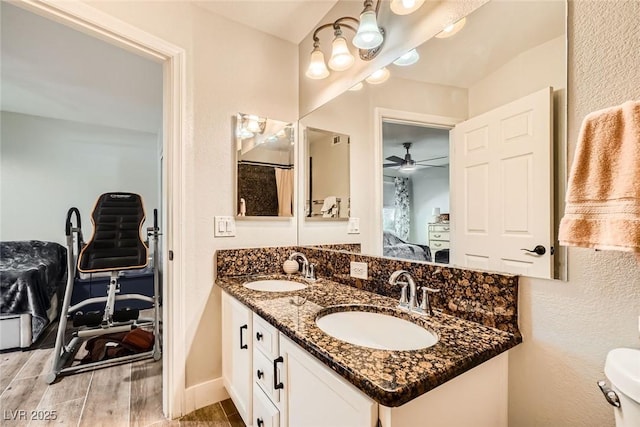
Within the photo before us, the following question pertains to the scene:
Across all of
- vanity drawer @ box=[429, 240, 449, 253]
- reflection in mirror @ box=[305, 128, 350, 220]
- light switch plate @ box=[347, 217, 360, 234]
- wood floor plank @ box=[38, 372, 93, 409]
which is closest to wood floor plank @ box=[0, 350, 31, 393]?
wood floor plank @ box=[38, 372, 93, 409]

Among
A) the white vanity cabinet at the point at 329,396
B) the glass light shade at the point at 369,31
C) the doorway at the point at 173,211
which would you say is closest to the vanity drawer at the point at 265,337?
the white vanity cabinet at the point at 329,396

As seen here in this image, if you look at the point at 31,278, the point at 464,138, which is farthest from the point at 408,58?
the point at 31,278

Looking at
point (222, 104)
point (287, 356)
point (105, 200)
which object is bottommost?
point (287, 356)

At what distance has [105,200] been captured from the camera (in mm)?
2258

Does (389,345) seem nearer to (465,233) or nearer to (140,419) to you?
(465,233)

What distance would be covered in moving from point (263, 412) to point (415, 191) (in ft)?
3.63

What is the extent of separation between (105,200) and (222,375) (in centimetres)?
163

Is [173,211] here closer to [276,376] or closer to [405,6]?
[276,376]

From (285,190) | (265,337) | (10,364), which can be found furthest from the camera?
(10,364)

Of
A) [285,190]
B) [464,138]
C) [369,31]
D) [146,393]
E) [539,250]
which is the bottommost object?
[146,393]

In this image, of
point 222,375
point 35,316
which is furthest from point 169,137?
point 35,316

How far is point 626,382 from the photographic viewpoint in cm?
55

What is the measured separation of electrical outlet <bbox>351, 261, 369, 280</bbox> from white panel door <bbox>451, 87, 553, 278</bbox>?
451 mm

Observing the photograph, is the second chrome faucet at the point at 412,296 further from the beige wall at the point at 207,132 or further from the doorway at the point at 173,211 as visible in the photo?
the doorway at the point at 173,211
